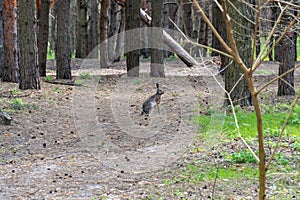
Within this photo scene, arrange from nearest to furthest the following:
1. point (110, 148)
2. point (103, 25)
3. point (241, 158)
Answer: point (241, 158) → point (110, 148) → point (103, 25)

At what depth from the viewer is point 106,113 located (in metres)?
13.0

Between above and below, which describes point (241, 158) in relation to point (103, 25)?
below

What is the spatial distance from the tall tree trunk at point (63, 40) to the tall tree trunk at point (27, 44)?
11.6 feet

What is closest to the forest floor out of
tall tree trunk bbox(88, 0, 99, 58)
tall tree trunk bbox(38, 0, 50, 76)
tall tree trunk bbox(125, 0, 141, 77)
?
tall tree trunk bbox(125, 0, 141, 77)

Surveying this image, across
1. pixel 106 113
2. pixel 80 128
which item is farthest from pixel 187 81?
pixel 80 128

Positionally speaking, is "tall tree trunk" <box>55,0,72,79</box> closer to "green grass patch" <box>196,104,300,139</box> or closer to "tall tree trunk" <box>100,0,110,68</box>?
"tall tree trunk" <box>100,0,110,68</box>

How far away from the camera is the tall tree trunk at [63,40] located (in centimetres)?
1870

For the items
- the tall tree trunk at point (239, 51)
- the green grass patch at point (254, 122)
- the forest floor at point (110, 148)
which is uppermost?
the tall tree trunk at point (239, 51)

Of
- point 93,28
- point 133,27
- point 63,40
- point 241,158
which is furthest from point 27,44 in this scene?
point 93,28

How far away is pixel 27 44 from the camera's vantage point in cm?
1509

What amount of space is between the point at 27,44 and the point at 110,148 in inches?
278

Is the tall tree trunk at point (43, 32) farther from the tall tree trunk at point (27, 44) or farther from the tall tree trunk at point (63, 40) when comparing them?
the tall tree trunk at point (27, 44)

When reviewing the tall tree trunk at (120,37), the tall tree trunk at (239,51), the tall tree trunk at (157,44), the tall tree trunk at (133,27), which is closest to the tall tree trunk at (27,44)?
the tall tree trunk at (133,27)

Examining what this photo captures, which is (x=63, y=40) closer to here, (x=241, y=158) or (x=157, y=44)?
(x=157, y=44)
